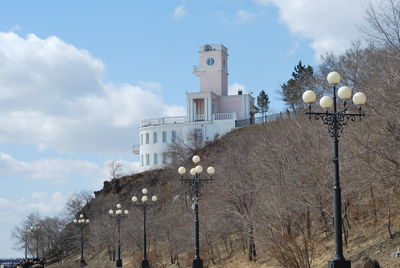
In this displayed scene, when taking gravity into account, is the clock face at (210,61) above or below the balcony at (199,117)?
above

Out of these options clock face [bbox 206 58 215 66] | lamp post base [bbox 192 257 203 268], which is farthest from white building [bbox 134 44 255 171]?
lamp post base [bbox 192 257 203 268]

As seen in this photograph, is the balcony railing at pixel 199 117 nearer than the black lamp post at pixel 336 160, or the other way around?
the black lamp post at pixel 336 160

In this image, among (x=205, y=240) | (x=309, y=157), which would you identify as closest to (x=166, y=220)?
(x=205, y=240)

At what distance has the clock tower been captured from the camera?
8056cm

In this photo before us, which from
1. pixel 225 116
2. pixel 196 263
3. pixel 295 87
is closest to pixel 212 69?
pixel 225 116

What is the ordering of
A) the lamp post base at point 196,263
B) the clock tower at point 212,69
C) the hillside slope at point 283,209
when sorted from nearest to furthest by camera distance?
the hillside slope at point 283,209, the lamp post base at point 196,263, the clock tower at point 212,69

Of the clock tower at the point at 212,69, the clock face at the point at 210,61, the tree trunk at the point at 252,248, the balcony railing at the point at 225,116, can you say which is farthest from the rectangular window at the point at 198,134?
the tree trunk at the point at 252,248

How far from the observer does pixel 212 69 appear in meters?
80.8

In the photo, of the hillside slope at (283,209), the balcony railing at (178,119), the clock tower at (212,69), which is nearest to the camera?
the hillside slope at (283,209)

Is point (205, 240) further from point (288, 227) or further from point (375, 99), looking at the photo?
point (375, 99)

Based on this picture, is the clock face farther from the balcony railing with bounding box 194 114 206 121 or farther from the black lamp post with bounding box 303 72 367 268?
the black lamp post with bounding box 303 72 367 268

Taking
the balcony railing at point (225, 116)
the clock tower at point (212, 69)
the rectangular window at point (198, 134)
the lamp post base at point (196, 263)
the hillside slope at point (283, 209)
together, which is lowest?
the lamp post base at point (196, 263)

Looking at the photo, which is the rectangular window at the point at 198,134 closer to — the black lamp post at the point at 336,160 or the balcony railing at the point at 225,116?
the balcony railing at the point at 225,116

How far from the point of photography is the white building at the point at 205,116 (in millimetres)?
75062
